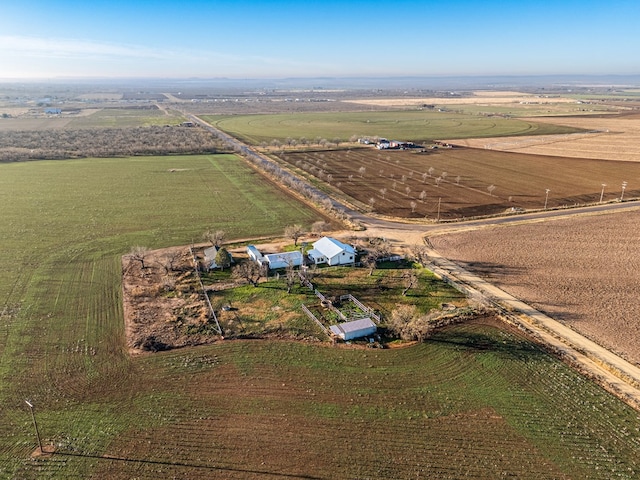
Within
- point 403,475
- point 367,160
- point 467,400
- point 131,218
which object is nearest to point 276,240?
point 131,218

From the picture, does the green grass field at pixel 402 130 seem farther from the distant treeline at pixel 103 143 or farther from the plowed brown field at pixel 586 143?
the distant treeline at pixel 103 143

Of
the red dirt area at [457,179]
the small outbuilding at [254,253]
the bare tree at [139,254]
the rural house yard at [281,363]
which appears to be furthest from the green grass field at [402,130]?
the small outbuilding at [254,253]

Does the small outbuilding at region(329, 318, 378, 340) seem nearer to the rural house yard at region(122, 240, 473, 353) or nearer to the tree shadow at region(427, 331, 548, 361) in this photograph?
the rural house yard at region(122, 240, 473, 353)

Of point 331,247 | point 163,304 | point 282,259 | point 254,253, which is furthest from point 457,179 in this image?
point 163,304

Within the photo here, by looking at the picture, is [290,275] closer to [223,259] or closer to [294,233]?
[223,259]

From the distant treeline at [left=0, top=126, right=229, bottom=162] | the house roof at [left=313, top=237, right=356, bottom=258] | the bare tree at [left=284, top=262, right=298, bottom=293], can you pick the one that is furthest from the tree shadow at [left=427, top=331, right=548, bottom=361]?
the distant treeline at [left=0, top=126, right=229, bottom=162]

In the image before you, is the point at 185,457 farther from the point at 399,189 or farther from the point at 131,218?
the point at 399,189
